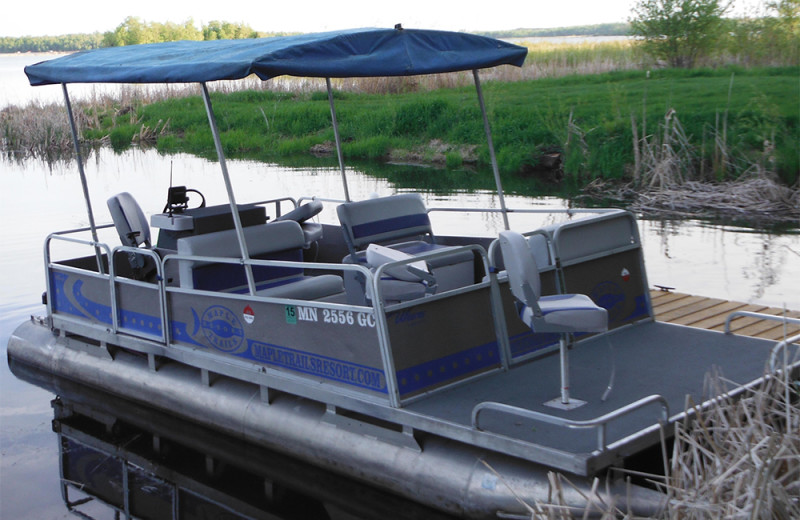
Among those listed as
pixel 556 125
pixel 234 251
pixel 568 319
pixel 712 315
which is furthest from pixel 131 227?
pixel 556 125

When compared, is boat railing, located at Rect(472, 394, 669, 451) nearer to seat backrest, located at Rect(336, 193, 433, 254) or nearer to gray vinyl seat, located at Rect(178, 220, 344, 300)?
gray vinyl seat, located at Rect(178, 220, 344, 300)

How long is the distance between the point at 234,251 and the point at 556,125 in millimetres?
13398

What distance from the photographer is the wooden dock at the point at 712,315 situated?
22.2ft

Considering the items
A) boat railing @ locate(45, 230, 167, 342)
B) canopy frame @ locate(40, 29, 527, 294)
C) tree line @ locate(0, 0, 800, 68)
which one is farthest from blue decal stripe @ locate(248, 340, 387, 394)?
tree line @ locate(0, 0, 800, 68)

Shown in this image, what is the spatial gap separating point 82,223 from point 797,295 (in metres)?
10.3

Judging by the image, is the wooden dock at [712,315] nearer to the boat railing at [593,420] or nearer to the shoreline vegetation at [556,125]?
the boat railing at [593,420]

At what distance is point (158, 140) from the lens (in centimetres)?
2489

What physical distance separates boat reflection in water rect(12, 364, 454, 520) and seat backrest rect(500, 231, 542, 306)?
131 centimetres

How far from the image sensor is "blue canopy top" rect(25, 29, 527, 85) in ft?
17.2

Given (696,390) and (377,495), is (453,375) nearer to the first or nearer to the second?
(377,495)

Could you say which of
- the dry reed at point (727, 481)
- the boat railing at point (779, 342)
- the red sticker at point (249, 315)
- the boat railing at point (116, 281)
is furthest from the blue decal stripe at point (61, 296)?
the boat railing at point (779, 342)

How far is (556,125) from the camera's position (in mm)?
18656

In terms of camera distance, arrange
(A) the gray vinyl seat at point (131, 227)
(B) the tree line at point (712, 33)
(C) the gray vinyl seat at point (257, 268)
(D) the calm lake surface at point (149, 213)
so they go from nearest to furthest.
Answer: (C) the gray vinyl seat at point (257, 268), (D) the calm lake surface at point (149, 213), (A) the gray vinyl seat at point (131, 227), (B) the tree line at point (712, 33)

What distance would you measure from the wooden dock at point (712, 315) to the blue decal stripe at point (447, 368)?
225 cm
